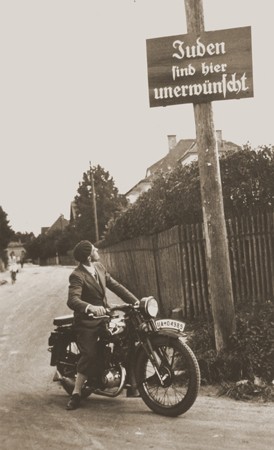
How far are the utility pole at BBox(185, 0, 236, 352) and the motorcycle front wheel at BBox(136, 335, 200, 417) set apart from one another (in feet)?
4.41

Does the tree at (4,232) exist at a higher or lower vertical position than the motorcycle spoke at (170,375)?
higher

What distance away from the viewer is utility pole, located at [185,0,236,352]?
23.7 feet

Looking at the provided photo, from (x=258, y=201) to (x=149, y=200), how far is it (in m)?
4.53

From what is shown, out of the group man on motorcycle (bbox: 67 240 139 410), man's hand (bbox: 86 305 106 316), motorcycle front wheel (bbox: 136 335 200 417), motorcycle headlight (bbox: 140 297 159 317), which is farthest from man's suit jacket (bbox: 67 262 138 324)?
motorcycle front wheel (bbox: 136 335 200 417)

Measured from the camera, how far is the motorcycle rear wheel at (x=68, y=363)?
660 centimetres

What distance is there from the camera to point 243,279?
10.1 m

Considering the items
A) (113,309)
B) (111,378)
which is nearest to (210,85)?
(113,309)

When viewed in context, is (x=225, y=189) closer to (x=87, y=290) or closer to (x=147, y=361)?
(x=87, y=290)

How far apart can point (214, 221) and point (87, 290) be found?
6.02 ft

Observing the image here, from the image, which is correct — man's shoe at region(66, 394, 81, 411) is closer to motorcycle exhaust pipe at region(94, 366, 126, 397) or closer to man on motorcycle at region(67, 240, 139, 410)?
man on motorcycle at region(67, 240, 139, 410)

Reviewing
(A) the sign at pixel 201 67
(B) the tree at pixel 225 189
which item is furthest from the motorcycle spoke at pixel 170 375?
(B) the tree at pixel 225 189

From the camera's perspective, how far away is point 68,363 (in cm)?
662

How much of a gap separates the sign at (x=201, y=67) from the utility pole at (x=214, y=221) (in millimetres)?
164

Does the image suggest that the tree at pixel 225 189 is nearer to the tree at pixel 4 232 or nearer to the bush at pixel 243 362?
the bush at pixel 243 362
